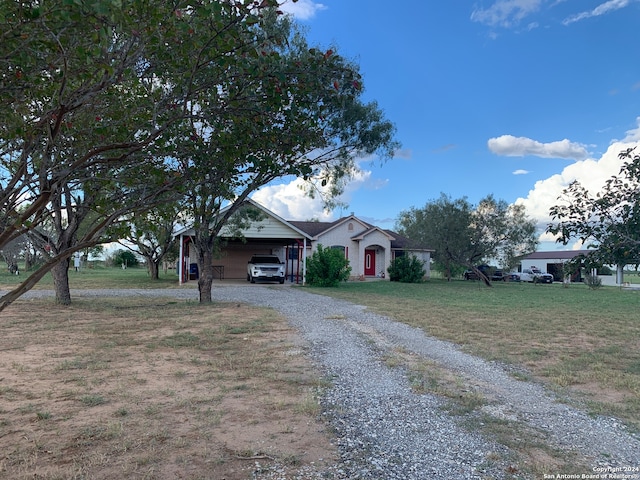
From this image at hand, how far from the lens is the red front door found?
3531cm

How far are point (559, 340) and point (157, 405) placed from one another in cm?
840

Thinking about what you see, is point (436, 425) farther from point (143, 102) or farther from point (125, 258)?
point (125, 258)

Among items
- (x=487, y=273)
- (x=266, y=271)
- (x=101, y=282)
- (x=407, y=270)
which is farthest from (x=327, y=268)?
(x=487, y=273)

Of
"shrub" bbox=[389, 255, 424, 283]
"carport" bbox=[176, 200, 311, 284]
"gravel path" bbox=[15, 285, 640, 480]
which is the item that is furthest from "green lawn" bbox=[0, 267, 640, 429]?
"shrub" bbox=[389, 255, 424, 283]

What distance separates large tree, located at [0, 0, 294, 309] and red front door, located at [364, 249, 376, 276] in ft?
100

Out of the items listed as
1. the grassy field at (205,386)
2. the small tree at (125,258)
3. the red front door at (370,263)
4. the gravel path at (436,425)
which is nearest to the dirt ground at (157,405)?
the grassy field at (205,386)

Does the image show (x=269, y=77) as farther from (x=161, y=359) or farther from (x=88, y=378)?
(x=161, y=359)

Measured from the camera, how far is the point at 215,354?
25.6ft

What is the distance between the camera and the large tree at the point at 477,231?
107 ft

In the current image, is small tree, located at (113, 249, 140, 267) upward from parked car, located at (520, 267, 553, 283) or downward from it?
upward

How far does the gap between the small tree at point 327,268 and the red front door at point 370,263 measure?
8.96m

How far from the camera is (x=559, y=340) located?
32.3 feet

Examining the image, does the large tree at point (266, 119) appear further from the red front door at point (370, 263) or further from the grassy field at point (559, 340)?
the red front door at point (370, 263)

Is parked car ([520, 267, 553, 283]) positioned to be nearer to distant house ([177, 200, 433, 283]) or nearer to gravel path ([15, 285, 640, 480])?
distant house ([177, 200, 433, 283])
